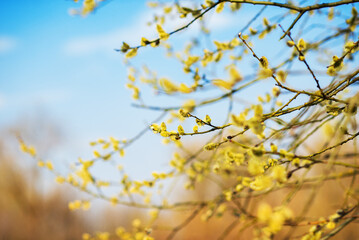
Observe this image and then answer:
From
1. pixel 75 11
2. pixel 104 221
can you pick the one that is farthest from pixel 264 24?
pixel 104 221

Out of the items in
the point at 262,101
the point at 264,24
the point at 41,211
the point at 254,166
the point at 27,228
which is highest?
the point at 41,211

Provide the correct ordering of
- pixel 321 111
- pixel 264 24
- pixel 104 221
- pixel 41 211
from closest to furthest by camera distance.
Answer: pixel 321 111 → pixel 264 24 → pixel 41 211 → pixel 104 221

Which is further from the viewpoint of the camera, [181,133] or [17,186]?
[17,186]

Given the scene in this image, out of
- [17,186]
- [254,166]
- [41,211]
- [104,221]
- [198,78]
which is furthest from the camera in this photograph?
[104,221]

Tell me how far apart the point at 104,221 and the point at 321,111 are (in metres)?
19.4

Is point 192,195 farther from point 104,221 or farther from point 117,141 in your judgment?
point 117,141

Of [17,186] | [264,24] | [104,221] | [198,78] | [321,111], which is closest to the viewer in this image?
[198,78]

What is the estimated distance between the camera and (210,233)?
42.3ft

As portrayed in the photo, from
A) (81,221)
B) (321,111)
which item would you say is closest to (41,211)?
(81,221)

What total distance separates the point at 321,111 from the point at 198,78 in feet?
2.22

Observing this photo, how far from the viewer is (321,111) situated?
45.2 inches

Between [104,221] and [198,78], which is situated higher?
[104,221]

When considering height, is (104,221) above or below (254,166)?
above

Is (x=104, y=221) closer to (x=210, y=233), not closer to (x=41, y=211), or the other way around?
(x=41, y=211)
